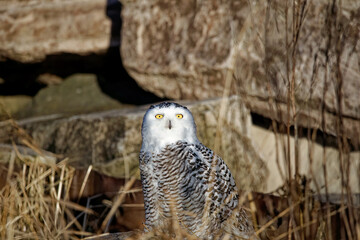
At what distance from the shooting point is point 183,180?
2.18 meters

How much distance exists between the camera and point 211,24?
422 cm

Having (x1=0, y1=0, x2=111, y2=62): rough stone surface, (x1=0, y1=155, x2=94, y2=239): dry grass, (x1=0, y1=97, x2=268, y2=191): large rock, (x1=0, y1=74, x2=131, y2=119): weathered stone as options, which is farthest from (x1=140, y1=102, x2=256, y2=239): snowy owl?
(x1=0, y1=0, x2=111, y2=62): rough stone surface

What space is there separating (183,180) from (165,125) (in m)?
0.24

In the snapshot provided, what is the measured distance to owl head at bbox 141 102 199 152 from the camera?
2.25m

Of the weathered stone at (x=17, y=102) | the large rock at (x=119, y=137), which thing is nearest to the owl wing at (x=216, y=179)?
the large rock at (x=119, y=137)

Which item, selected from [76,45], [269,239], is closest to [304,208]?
[269,239]

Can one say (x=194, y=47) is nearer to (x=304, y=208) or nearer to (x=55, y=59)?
(x=55, y=59)

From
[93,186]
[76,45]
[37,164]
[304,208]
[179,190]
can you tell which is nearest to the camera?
[304,208]

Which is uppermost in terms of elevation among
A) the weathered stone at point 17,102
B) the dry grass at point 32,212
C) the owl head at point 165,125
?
the owl head at point 165,125

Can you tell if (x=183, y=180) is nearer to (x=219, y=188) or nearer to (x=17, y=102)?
(x=219, y=188)

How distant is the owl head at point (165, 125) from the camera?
7.39 feet

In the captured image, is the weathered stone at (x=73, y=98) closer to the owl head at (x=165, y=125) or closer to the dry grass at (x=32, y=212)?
the dry grass at (x=32, y=212)

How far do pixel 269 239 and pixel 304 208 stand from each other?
0.93ft

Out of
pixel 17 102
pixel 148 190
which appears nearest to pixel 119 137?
pixel 148 190
